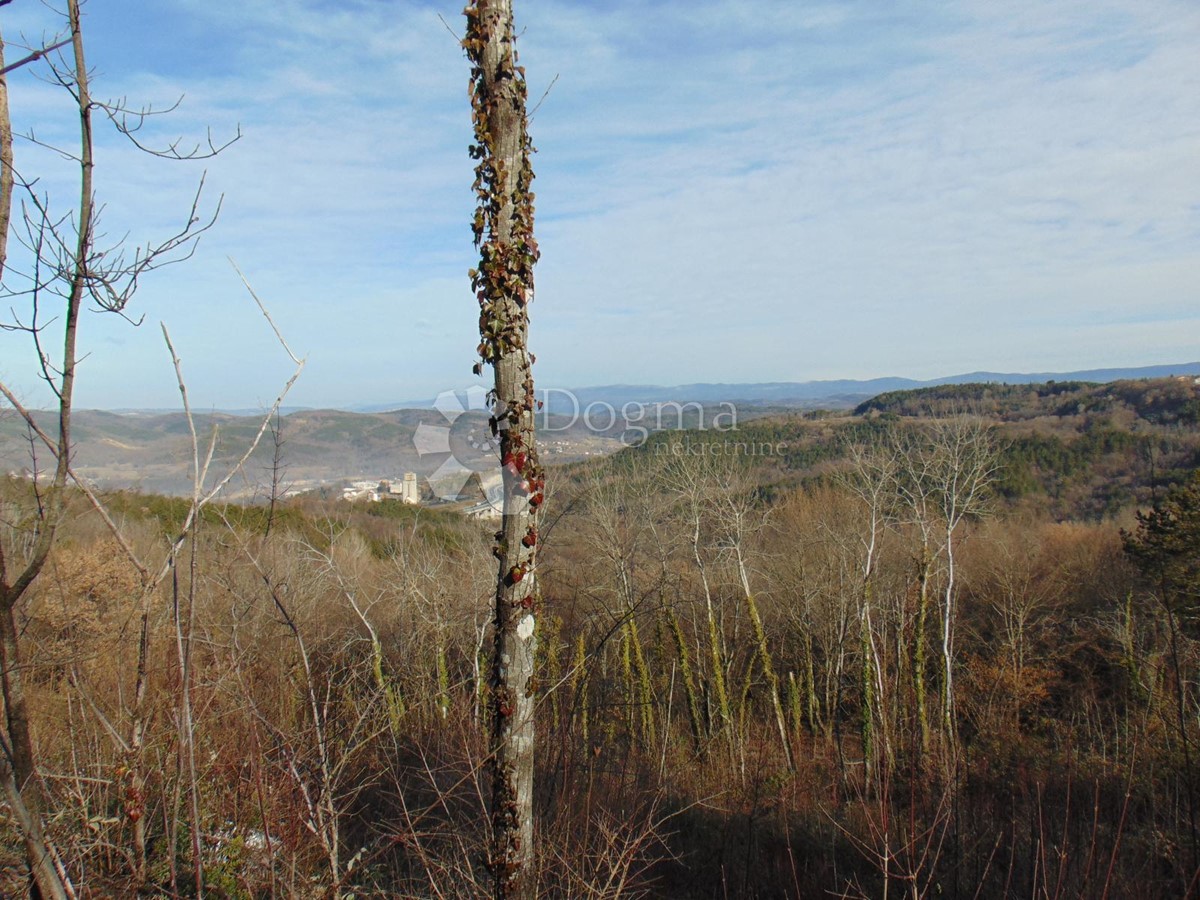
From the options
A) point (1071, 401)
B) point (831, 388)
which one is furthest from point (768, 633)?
point (831, 388)

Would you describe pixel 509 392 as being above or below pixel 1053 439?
above

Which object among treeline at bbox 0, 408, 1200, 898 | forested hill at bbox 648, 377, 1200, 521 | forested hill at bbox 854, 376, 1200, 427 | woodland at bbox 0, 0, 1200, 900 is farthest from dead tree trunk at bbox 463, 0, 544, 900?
forested hill at bbox 854, 376, 1200, 427

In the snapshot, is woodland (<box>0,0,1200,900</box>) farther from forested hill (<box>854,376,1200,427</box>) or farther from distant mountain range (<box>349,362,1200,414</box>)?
distant mountain range (<box>349,362,1200,414</box>)

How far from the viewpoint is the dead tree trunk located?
10.5 feet

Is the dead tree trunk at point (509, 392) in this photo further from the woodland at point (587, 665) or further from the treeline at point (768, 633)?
the treeline at point (768, 633)

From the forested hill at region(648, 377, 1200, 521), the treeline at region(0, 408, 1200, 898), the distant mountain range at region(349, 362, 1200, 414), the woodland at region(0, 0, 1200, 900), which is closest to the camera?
the woodland at region(0, 0, 1200, 900)

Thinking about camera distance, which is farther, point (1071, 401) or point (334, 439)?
point (1071, 401)

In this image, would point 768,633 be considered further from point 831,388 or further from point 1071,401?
point 831,388

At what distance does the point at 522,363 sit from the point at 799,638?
19.9m

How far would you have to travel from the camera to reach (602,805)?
550 cm

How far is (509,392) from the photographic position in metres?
3.29

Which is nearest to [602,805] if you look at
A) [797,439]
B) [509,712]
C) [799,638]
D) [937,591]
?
[509,712]

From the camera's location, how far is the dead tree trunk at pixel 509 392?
3.21 m

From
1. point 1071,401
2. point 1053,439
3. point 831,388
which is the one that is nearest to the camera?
point 1053,439
